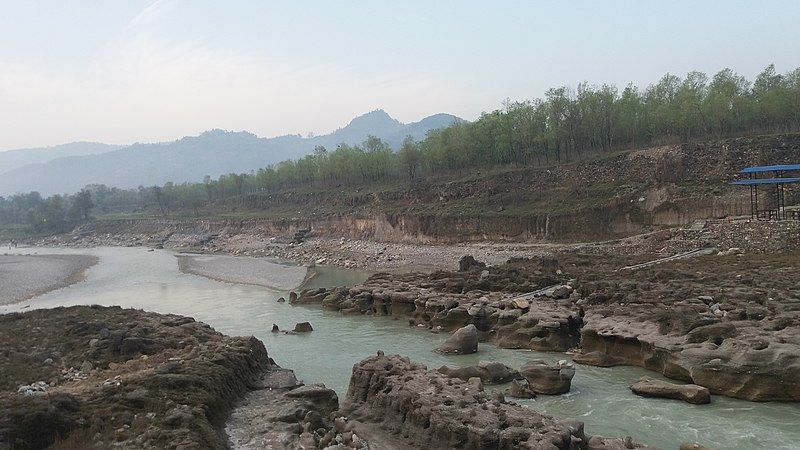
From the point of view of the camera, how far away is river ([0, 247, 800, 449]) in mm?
16406

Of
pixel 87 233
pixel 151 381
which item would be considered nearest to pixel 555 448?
pixel 151 381

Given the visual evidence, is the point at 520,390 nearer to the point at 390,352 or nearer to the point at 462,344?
the point at 462,344

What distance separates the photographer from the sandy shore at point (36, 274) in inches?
2094

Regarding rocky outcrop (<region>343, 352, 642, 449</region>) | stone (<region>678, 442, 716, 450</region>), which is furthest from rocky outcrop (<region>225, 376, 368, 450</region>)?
stone (<region>678, 442, 716, 450</region>)

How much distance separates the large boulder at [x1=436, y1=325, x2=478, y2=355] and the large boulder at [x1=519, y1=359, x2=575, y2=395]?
18.4 feet

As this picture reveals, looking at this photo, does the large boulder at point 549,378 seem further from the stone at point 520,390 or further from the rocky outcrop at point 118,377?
the rocky outcrop at point 118,377

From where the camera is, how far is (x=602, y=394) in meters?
19.7

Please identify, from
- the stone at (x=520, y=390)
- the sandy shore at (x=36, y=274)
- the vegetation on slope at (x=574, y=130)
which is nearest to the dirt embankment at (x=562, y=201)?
the vegetation on slope at (x=574, y=130)

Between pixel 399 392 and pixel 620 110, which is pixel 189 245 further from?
pixel 399 392

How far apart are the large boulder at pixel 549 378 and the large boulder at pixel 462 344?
18.4 ft

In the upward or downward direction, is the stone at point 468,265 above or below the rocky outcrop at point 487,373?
above

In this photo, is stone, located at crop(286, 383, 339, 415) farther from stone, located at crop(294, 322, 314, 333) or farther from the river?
stone, located at crop(294, 322, 314, 333)

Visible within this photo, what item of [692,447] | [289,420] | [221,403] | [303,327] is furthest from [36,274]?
[692,447]

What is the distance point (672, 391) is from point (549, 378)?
3.87 metres
